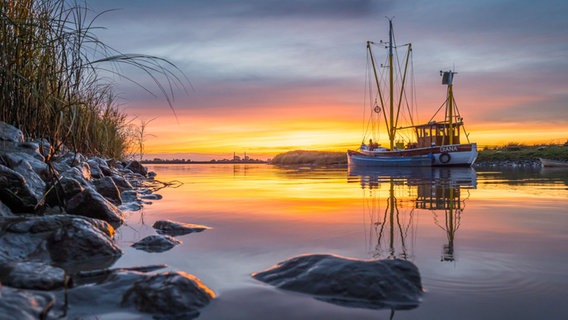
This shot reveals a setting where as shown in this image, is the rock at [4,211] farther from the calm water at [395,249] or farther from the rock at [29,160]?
the calm water at [395,249]

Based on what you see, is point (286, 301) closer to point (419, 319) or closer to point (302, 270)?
point (302, 270)

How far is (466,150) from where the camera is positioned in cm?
2402

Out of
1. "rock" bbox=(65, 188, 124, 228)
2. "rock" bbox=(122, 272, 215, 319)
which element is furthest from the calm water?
"rock" bbox=(65, 188, 124, 228)

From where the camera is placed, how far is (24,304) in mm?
1286

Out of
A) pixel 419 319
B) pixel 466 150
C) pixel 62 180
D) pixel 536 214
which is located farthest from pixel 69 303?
pixel 466 150

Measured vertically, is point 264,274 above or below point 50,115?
below

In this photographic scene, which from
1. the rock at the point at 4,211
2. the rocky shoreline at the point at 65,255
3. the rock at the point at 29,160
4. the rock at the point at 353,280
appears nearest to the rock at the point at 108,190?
the rocky shoreline at the point at 65,255

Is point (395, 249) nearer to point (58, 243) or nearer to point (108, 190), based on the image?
point (58, 243)

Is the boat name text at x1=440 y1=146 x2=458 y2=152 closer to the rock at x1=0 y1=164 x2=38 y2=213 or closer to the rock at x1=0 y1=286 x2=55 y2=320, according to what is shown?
the rock at x1=0 y1=164 x2=38 y2=213

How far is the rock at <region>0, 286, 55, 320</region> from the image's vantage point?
48.2 inches

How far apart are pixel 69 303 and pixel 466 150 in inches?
993

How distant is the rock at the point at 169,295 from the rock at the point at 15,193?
1662 millimetres

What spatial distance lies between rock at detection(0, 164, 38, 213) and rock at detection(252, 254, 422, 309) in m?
1.85

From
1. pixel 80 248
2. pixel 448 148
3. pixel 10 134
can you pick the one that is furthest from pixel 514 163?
pixel 80 248
